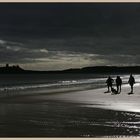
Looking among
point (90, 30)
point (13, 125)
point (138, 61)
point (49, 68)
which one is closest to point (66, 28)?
point (90, 30)

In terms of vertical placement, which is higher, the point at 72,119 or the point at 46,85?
the point at 46,85

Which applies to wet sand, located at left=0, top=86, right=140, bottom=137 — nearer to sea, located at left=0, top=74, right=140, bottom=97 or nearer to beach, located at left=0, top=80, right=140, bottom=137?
beach, located at left=0, top=80, right=140, bottom=137

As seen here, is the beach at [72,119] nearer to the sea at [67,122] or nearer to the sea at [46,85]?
the sea at [67,122]

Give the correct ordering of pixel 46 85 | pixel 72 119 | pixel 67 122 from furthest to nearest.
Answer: pixel 46 85 → pixel 72 119 → pixel 67 122

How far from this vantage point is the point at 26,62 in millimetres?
7594

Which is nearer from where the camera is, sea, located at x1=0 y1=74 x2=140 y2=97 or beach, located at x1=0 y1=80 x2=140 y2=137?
beach, located at x1=0 y1=80 x2=140 y2=137

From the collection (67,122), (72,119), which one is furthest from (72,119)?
(67,122)

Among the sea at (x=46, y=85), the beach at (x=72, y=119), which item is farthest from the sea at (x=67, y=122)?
the sea at (x=46, y=85)

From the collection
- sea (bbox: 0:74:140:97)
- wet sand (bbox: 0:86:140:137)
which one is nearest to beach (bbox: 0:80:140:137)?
wet sand (bbox: 0:86:140:137)

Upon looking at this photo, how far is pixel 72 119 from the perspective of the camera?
754 cm

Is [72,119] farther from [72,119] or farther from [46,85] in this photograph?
[46,85]

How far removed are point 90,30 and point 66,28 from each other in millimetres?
452

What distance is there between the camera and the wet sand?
6.64 metres

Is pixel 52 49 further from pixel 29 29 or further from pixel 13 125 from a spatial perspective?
pixel 13 125
